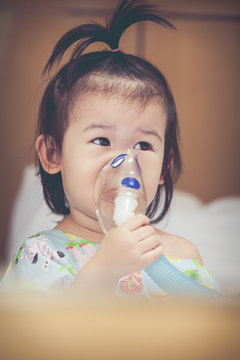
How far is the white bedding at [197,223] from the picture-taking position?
0.88 metres

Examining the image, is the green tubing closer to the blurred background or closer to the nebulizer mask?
the nebulizer mask

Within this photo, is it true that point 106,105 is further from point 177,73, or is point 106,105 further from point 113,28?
point 177,73

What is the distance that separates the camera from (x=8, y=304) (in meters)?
0.35

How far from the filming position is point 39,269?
2.00 feet

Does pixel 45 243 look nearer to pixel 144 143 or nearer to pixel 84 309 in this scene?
pixel 144 143

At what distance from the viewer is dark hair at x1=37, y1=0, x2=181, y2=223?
68 centimetres

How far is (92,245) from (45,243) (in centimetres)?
7

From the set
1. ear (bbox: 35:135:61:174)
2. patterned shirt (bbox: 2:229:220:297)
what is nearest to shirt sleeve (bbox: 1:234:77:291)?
patterned shirt (bbox: 2:229:220:297)

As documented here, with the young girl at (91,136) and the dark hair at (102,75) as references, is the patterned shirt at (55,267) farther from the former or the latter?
the dark hair at (102,75)

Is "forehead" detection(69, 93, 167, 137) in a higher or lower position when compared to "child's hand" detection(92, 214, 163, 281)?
higher

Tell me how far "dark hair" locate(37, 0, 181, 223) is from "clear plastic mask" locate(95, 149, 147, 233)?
0.35 ft

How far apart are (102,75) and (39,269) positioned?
0.94 feet

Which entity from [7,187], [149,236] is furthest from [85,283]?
[7,187]

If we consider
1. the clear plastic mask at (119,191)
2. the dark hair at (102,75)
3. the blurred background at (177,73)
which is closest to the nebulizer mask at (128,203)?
the clear plastic mask at (119,191)
